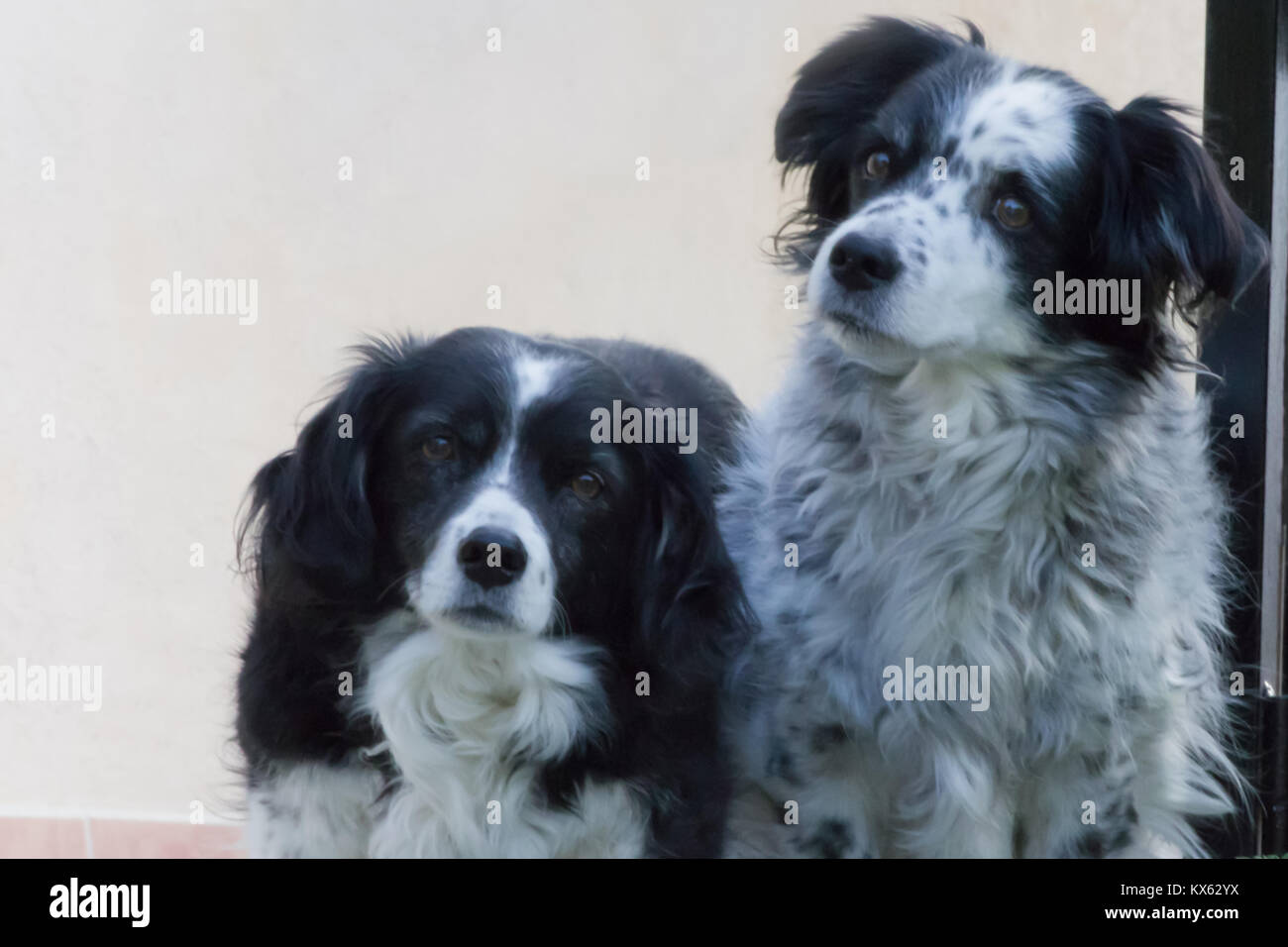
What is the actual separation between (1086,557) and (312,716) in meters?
1.30

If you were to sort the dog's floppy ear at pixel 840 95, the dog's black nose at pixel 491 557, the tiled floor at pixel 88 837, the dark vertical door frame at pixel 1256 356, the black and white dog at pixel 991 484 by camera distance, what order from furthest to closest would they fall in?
1. the tiled floor at pixel 88 837
2. the dark vertical door frame at pixel 1256 356
3. the dog's floppy ear at pixel 840 95
4. the black and white dog at pixel 991 484
5. the dog's black nose at pixel 491 557

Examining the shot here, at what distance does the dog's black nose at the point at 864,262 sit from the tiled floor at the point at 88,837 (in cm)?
170

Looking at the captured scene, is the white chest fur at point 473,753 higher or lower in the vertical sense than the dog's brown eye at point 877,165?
lower

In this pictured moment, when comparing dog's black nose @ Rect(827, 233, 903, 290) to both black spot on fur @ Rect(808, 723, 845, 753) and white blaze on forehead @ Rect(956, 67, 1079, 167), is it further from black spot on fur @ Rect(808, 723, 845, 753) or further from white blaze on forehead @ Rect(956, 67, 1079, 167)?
black spot on fur @ Rect(808, 723, 845, 753)

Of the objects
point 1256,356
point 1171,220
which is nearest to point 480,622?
point 1171,220

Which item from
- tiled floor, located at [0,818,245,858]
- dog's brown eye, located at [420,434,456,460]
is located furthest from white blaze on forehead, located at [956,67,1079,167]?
tiled floor, located at [0,818,245,858]

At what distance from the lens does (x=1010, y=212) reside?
2.32 meters

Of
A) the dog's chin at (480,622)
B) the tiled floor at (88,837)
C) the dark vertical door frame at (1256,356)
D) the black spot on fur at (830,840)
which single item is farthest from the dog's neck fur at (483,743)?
the dark vertical door frame at (1256,356)

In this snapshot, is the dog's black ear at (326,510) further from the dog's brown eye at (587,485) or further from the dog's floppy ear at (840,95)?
the dog's floppy ear at (840,95)

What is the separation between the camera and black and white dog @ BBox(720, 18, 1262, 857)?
7.66ft

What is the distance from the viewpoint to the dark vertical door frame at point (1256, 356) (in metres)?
2.82

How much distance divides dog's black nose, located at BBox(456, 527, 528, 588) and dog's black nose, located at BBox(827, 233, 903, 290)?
656 millimetres

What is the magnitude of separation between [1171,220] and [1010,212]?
27cm
